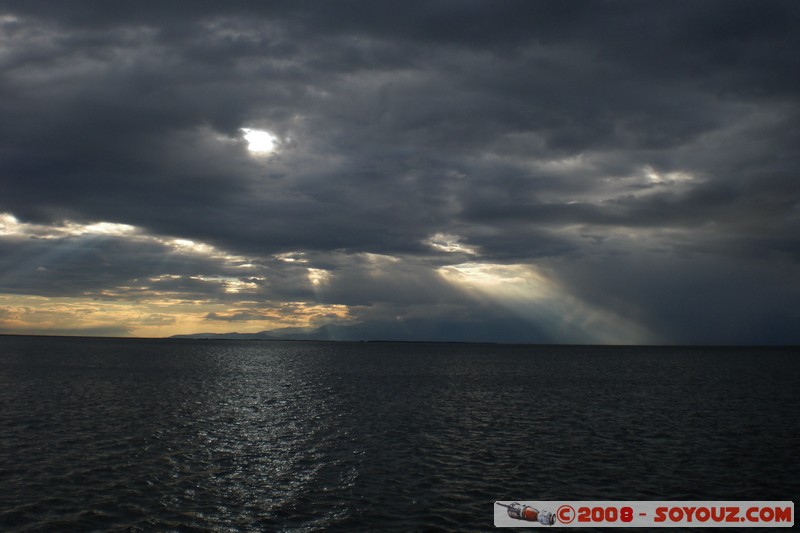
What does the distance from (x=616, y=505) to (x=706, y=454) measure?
1707cm

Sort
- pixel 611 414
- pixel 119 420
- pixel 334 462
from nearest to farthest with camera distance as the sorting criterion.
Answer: pixel 334 462, pixel 119 420, pixel 611 414

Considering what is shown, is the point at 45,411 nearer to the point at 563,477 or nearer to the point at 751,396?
the point at 563,477

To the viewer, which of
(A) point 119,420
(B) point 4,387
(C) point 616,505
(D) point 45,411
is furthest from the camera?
(B) point 4,387

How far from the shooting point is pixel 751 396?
84.6 metres

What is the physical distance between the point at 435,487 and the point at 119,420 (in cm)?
3679

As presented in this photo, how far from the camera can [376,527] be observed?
24.0 m

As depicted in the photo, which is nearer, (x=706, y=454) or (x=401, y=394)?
(x=706, y=454)

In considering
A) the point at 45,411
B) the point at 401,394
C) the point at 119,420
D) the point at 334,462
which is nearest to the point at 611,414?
the point at 401,394

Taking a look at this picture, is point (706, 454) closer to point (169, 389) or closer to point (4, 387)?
point (169, 389)

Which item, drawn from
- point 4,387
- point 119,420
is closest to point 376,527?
point 119,420

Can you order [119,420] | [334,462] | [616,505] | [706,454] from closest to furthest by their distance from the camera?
[616,505] → [334,462] → [706,454] → [119,420]

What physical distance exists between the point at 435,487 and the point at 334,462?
29.8 feet

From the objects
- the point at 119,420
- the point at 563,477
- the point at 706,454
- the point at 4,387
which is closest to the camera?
the point at 563,477

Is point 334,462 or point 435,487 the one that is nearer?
point 435,487
